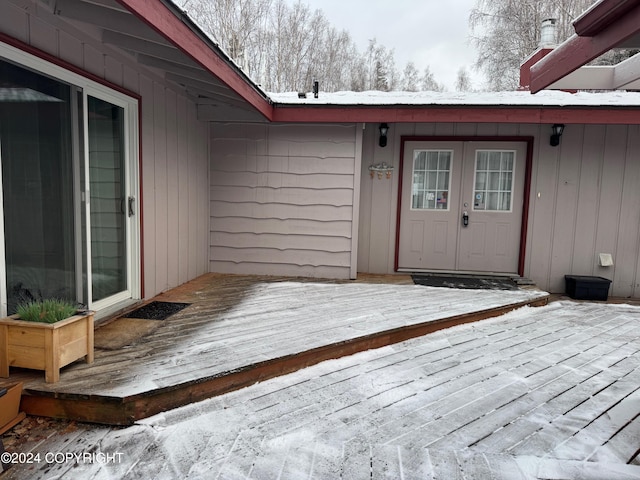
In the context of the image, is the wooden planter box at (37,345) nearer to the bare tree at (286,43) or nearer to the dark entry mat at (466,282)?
the dark entry mat at (466,282)

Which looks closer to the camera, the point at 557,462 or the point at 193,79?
the point at 557,462

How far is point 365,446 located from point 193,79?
3.22 meters

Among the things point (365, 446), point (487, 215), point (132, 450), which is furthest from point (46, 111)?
point (487, 215)

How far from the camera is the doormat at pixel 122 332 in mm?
2428

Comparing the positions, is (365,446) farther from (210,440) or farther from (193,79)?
(193,79)

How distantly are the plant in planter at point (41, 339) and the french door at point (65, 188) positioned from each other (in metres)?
0.26

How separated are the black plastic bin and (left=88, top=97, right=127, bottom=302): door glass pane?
16.1ft

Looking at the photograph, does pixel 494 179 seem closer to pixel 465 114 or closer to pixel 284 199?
pixel 465 114

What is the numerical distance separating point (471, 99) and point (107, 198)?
158 inches

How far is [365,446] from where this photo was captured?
1745 mm

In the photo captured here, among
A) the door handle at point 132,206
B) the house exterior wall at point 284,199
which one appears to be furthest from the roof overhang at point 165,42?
the door handle at point 132,206

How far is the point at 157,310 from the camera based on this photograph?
3219mm

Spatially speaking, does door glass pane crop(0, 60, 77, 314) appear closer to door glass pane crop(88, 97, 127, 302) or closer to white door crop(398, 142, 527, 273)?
door glass pane crop(88, 97, 127, 302)
